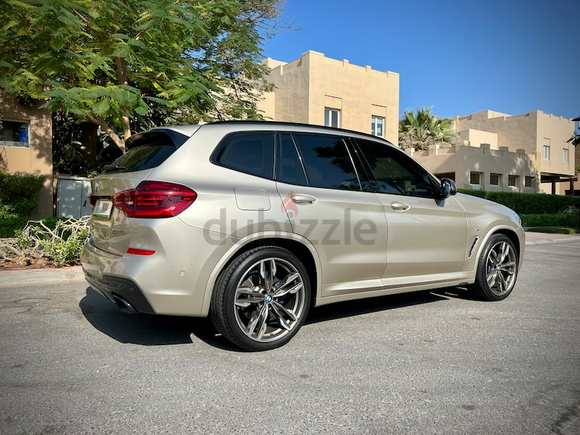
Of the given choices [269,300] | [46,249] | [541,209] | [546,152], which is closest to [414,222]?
[269,300]

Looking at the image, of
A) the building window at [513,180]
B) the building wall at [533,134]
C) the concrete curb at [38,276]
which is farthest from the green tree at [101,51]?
the building wall at [533,134]

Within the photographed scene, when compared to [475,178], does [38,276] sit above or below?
below

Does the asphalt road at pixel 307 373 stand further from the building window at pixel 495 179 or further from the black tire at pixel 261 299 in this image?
the building window at pixel 495 179

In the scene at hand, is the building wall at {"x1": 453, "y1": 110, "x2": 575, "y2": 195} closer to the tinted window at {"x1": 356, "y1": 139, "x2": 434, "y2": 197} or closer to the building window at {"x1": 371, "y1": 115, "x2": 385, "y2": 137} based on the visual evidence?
the building window at {"x1": 371, "y1": 115, "x2": 385, "y2": 137}

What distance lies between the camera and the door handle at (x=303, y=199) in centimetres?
389

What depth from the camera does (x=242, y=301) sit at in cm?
365

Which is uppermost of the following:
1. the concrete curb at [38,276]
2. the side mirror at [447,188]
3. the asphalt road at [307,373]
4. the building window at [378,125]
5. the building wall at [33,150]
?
the building window at [378,125]

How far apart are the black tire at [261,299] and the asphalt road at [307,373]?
0.15 meters

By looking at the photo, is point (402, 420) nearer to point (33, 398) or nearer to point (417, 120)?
point (33, 398)

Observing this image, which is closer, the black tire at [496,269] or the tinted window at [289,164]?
the tinted window at [289,164]

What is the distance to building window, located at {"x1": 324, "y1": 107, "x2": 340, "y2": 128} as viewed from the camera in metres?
24.0

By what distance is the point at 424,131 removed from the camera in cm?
3350

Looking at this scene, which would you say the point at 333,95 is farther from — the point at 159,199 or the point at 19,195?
the point at 159,199

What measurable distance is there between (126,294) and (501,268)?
4.29 meters
